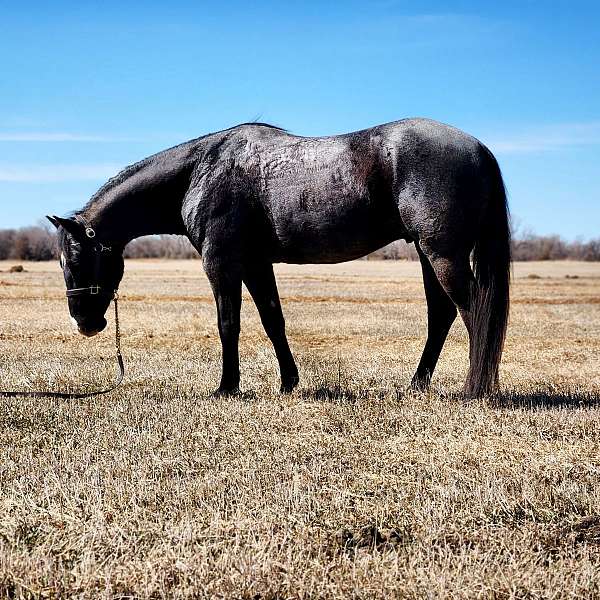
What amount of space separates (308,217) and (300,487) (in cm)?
337

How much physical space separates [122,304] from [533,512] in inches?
791

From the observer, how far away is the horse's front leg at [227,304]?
7.79 m

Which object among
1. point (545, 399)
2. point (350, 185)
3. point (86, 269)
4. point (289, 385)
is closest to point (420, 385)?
point (545, 399)

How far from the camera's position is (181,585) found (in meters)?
3.48

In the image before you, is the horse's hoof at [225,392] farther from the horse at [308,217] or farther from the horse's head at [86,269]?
the horse's head at [86,269]

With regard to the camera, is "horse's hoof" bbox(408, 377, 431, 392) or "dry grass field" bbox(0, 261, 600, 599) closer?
"dry grass field" bbox(0, 261, 600, 599)

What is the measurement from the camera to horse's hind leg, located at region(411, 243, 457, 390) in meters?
8.05

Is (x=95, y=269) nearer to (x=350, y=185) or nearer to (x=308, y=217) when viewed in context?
(x=308, y=217)

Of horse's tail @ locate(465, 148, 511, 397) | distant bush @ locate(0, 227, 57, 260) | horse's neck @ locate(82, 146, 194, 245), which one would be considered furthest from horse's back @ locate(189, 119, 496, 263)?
distant bush @ locate(0, 227, 57, 260)

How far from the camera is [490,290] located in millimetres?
7379

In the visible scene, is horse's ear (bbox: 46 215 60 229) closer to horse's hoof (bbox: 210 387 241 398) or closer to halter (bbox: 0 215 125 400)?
halter (bbox: 0 215 125 400)

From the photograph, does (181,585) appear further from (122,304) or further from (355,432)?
(122,304)

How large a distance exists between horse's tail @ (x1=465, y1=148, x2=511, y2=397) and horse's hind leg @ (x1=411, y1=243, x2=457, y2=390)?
0.64 metres

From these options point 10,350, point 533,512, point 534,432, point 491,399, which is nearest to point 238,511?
point 533,512
